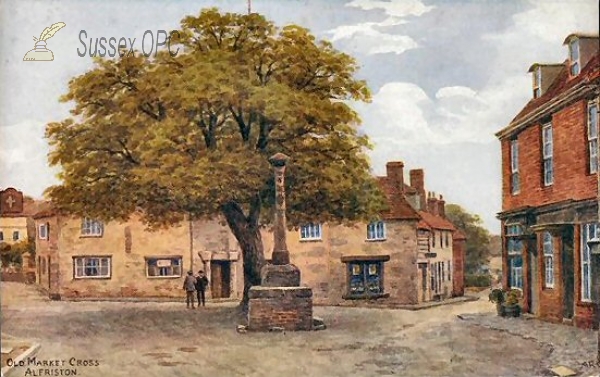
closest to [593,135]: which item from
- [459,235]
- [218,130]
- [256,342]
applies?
[459,235]

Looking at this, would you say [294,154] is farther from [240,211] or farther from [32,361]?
[32,361]

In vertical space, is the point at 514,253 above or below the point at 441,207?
below

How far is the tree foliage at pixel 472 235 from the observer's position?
30.2ft

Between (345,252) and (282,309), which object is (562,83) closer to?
(345,252)

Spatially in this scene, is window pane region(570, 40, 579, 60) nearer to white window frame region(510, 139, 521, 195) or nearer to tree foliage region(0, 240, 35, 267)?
white window frame region(510, 139, 521, 195)

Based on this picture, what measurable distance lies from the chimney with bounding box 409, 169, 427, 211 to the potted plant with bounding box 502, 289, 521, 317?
1.44 metres

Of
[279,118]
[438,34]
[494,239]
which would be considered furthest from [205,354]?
[438,34]

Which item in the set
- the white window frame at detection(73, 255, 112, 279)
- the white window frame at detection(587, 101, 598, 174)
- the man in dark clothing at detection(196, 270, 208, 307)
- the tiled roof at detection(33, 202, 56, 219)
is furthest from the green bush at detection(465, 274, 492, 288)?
the tiled roof at detection(33, 202, 56, 219)

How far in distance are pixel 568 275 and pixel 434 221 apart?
4.88ft

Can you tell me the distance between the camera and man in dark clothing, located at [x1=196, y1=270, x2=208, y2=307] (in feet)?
31.1

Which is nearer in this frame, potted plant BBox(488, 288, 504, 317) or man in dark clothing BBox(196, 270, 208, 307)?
man in dark clothing BBox(196, 270, 208, 307)

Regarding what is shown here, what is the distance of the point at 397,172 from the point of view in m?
9.20

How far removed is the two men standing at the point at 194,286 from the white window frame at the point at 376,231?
5.29 feet

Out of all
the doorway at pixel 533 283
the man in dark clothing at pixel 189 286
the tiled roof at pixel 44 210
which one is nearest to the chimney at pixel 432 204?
the doorway at pixel 533 283
